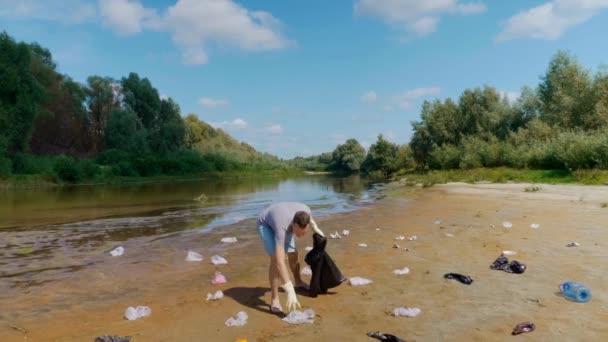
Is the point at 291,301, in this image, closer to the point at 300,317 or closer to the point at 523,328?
the point at 300,317

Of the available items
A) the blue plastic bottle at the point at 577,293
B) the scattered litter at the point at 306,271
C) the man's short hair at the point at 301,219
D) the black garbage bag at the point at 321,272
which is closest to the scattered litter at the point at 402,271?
the black garbage bag at the point at 321,272

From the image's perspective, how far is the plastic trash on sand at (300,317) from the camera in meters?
5.58

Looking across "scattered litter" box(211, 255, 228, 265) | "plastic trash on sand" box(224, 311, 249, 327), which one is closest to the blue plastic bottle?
"plastic trash on sand" box(224, 311, 249, 327)

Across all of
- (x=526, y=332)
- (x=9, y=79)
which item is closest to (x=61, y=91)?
(x=9, y=79)

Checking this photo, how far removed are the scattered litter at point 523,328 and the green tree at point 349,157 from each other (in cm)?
11185

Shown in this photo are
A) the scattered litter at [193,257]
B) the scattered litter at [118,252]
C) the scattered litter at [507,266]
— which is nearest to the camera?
the scattered litter at [507,266]

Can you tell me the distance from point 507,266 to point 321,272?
362cm

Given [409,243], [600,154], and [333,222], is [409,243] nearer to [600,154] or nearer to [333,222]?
[333,222]

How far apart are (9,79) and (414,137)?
50580 millimetres

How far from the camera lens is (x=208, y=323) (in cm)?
565

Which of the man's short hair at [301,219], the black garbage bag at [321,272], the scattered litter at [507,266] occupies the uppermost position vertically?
the man's short hair at [301,219]

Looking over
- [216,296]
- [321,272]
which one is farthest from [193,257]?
[321,272]

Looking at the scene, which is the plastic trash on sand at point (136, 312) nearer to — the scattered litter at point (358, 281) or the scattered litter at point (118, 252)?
the scattered litter at point (358, 281)

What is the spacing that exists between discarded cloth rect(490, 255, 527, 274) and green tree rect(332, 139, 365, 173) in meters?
109
